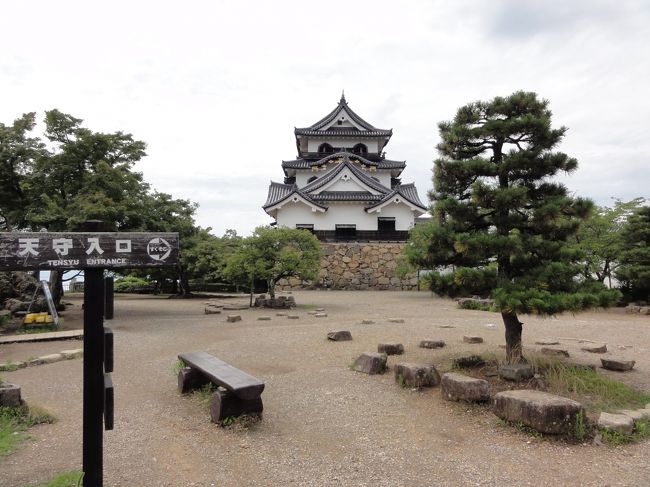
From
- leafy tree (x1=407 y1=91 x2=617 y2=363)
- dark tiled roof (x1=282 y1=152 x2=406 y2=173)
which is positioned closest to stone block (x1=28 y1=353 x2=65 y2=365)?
leafy tree (x1=407 y1=91 x2=617 y2=363)

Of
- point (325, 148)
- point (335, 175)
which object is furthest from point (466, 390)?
point (325, 148)

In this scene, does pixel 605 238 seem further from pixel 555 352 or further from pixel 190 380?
pixel 190 380

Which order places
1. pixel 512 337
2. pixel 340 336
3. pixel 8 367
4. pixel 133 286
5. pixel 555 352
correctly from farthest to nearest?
pixel 133 286, pixel 340 336, pixel 555 352, pixel 8 367, pixel 512 337

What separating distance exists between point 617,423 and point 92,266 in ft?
15.8

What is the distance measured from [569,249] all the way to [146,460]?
5533 millimetres

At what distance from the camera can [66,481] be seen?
3.16 metres

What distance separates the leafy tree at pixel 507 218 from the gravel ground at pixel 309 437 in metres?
1.56

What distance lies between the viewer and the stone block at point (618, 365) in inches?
252

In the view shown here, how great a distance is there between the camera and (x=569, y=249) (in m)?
5.70

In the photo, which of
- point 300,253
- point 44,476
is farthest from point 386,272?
point 44,476

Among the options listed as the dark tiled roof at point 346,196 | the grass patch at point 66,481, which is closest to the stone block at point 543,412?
the grass patch at point 66,481

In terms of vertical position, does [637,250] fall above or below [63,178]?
below

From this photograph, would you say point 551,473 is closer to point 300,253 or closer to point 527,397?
point 527,397

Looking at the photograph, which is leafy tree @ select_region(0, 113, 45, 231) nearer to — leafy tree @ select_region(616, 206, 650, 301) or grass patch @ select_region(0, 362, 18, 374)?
grass patch @ select_region(0, 362, 18, 374)
